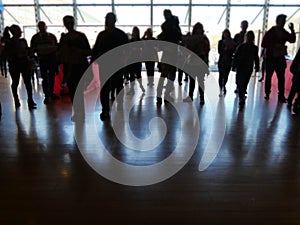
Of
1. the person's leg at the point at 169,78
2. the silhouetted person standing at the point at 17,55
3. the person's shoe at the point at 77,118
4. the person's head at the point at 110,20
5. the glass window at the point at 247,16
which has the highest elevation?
the glass window at the point at 247,16

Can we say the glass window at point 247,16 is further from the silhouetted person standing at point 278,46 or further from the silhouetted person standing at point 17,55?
the silhouetted person standing at point 17,55

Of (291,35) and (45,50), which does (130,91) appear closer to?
(45,50)

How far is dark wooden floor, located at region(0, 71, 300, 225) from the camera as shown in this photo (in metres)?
2.08

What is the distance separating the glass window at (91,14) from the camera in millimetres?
11055

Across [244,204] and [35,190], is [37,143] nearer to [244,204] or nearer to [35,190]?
[35,190]

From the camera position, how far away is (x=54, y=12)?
11180 millimetres

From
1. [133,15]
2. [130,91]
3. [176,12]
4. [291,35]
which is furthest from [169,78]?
[133,15]

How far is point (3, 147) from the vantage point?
331 cm

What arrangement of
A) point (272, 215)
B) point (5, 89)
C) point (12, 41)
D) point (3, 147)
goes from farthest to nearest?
point (5, 89) < point (12, 41) < point (3, 147) < point (272, 215)

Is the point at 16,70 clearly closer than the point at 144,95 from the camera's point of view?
Yes

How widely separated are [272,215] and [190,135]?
1.70m

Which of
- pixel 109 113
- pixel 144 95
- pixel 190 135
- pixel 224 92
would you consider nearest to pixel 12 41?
pixel 109 113

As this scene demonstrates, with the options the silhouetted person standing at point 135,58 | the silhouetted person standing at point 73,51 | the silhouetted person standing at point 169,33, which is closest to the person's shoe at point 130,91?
the silhouetted person standing at point 135,58

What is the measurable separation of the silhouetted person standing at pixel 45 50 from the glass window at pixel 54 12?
21.1ft
